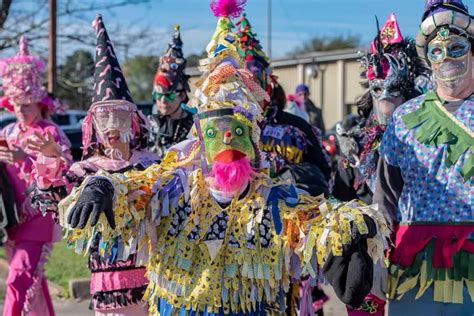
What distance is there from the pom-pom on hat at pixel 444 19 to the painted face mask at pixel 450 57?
0.04m

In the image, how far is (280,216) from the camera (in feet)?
12.3

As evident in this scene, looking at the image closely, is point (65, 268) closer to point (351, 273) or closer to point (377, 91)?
point (377, 91)

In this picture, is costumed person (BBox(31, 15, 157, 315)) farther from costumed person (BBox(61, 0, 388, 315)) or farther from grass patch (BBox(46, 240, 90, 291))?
grass patch (BBox(46, 240, 90, 291))

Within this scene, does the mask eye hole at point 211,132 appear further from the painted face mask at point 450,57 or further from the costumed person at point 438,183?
the painted face mask at point 450,57

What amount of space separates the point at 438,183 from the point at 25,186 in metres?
3.83

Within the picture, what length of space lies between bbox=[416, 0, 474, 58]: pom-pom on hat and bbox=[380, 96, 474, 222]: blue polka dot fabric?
0.30m

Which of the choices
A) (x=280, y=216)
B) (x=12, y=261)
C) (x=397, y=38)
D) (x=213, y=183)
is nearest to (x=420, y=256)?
(x=280, y=216)

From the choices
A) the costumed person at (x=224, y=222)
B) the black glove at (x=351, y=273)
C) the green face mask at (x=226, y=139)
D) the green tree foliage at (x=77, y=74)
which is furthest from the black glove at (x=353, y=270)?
the green tree foliage at (x=77, y=74)

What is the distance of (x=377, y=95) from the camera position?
5215 mm

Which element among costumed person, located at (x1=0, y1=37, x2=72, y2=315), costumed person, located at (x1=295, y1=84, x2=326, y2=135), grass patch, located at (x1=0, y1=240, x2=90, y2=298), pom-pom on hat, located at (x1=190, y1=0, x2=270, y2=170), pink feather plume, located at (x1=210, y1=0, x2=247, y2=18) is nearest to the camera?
pom-pom on hat, located at (x1=190, y1=0, x2=270, y2=170)

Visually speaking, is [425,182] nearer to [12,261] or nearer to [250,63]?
[250,63]

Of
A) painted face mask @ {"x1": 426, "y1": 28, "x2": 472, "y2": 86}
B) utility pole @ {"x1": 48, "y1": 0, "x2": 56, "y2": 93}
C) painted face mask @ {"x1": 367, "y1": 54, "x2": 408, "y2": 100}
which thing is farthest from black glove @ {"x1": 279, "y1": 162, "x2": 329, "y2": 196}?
utility pole @ {"x1": 48, "y1": 0, "x2": 56, "y2": 93}

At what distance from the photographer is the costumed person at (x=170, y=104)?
690cm

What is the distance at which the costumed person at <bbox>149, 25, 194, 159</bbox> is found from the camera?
6902 millimetres
